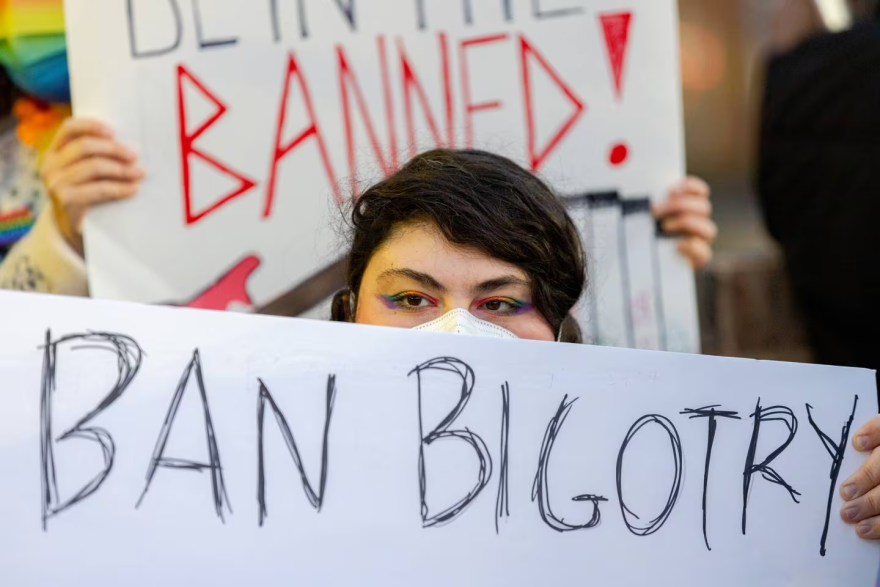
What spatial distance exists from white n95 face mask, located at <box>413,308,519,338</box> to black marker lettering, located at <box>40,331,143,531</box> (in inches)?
18.8

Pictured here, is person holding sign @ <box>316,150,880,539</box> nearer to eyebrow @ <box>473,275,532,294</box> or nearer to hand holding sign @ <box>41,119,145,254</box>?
eyebrow @ <box>473,275,532,294</box>

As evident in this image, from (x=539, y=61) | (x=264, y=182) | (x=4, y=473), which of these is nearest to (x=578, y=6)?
(x=539, y=61)

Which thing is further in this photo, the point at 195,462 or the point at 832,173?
the point at 832,173

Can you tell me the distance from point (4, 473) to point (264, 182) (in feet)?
3.73

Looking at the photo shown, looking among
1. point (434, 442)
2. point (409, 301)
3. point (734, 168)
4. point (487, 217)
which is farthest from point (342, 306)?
point (734, 168)

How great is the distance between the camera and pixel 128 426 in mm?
1285

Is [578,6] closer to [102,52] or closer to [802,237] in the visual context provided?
[802,237]

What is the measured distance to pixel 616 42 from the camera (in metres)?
2.38

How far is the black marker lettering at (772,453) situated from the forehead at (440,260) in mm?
482

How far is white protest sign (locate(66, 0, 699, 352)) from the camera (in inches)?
87.5

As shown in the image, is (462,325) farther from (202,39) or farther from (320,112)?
(202,39)

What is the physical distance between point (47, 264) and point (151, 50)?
58cm

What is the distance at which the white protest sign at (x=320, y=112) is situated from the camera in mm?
2223

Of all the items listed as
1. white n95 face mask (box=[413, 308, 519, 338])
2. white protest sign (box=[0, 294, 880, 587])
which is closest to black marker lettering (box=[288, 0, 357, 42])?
white n95 face mask (box=[413, 308, 519, 338])
